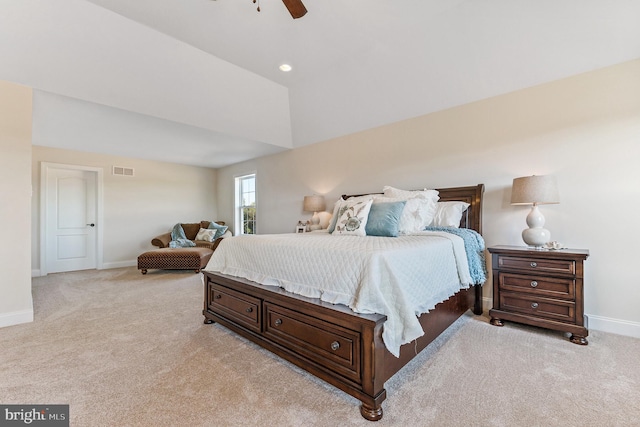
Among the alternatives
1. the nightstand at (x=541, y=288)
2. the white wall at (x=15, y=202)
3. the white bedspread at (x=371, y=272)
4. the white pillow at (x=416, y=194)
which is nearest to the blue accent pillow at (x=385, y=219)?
the white bedspread at (x=371, y=272)

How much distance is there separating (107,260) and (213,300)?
443 centimetres

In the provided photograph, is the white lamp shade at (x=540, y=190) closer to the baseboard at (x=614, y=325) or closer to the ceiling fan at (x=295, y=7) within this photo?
the baseboard at (x=614, y=325)

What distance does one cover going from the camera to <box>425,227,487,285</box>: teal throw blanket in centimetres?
257

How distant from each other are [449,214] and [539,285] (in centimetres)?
100

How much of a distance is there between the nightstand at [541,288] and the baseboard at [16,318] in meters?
4.56

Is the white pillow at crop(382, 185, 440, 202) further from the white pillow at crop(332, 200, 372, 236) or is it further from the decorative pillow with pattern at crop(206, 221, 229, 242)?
the decorative pillow with pattern at crop(206, 221, 229, 242)

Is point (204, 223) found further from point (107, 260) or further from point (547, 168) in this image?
point (547, 168)

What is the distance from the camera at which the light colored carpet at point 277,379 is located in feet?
4.62

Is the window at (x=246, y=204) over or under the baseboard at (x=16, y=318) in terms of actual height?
over

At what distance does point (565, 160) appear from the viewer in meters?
2.60

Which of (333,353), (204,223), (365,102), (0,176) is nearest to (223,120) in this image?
(365,102)

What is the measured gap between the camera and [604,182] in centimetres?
243

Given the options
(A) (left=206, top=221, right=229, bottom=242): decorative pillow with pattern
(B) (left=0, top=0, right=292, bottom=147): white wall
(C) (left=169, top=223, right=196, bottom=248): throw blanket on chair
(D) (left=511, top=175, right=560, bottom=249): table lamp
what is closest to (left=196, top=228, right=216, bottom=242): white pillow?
(A) (left=206, top=221, right=229, bottom=242): decorative pillow with pattern

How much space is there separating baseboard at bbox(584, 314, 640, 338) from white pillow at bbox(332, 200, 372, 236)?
78.7 inches
